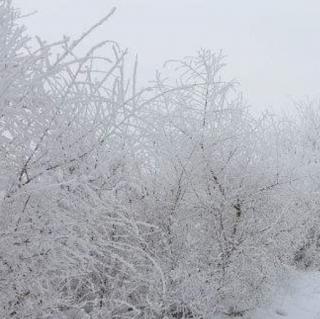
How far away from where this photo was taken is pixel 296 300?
467 inches

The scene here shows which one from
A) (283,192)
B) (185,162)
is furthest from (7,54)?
(283,192)

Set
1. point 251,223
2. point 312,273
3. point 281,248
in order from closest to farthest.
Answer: point 251,223 < point 281,248 < point 312,273

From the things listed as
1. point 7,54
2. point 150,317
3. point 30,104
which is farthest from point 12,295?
point 150,317

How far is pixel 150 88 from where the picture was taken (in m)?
3.08

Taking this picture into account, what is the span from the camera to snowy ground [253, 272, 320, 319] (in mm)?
10922

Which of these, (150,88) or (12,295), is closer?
(150,88)

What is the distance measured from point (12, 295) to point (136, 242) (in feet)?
14.4

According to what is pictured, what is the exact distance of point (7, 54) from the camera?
3.14 m

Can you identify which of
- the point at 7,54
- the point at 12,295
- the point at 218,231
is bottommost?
the point at 12,295

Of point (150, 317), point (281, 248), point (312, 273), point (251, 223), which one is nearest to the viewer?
point (150, 317)

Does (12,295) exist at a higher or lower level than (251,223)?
lower

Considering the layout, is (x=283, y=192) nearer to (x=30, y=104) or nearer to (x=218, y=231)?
(x=218, y=231)

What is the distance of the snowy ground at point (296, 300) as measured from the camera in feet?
35.8

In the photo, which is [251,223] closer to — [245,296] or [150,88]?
[245,296]
